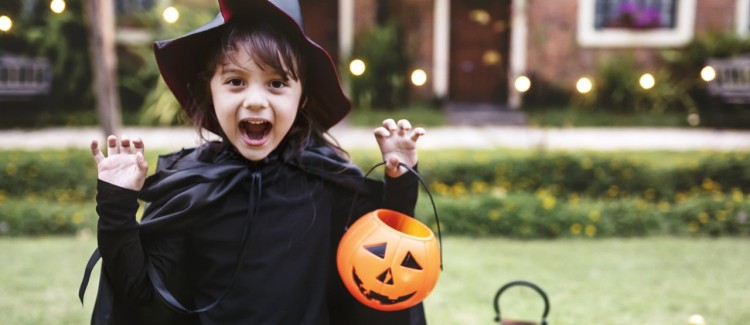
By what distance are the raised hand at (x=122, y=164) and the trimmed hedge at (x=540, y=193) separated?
4087mm

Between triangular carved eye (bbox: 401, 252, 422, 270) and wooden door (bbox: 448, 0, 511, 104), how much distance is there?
11313 mm

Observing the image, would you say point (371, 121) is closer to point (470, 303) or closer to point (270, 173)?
point (470, 303)

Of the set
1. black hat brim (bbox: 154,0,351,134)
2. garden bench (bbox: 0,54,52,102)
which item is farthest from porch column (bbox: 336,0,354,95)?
black hat brim (bbox: 154,0,351,134)

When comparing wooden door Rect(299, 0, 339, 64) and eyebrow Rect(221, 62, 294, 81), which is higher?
wooden door Rect(299, 0, 339, 64)

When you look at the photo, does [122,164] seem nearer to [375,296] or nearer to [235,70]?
[235,70]

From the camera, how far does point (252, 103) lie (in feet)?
5.71

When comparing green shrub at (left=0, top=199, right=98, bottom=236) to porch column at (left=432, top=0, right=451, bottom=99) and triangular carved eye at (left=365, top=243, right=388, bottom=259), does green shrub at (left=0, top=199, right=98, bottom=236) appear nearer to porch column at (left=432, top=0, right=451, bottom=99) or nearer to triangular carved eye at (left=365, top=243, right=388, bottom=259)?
triangular carved eye at (left=365, top=243, right=388, bottom=259)

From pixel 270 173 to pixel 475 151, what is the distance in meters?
5.60

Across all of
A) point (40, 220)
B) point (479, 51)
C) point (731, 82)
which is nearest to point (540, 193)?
point (40, 220)

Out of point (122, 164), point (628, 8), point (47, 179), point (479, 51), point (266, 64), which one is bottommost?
point (47, 179)

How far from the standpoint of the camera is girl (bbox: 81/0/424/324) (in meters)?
1.76

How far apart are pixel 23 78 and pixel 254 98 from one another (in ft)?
33.5

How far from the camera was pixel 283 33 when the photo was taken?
72.1 inches

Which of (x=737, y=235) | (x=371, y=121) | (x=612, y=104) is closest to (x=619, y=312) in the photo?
(x=737, y=235)
